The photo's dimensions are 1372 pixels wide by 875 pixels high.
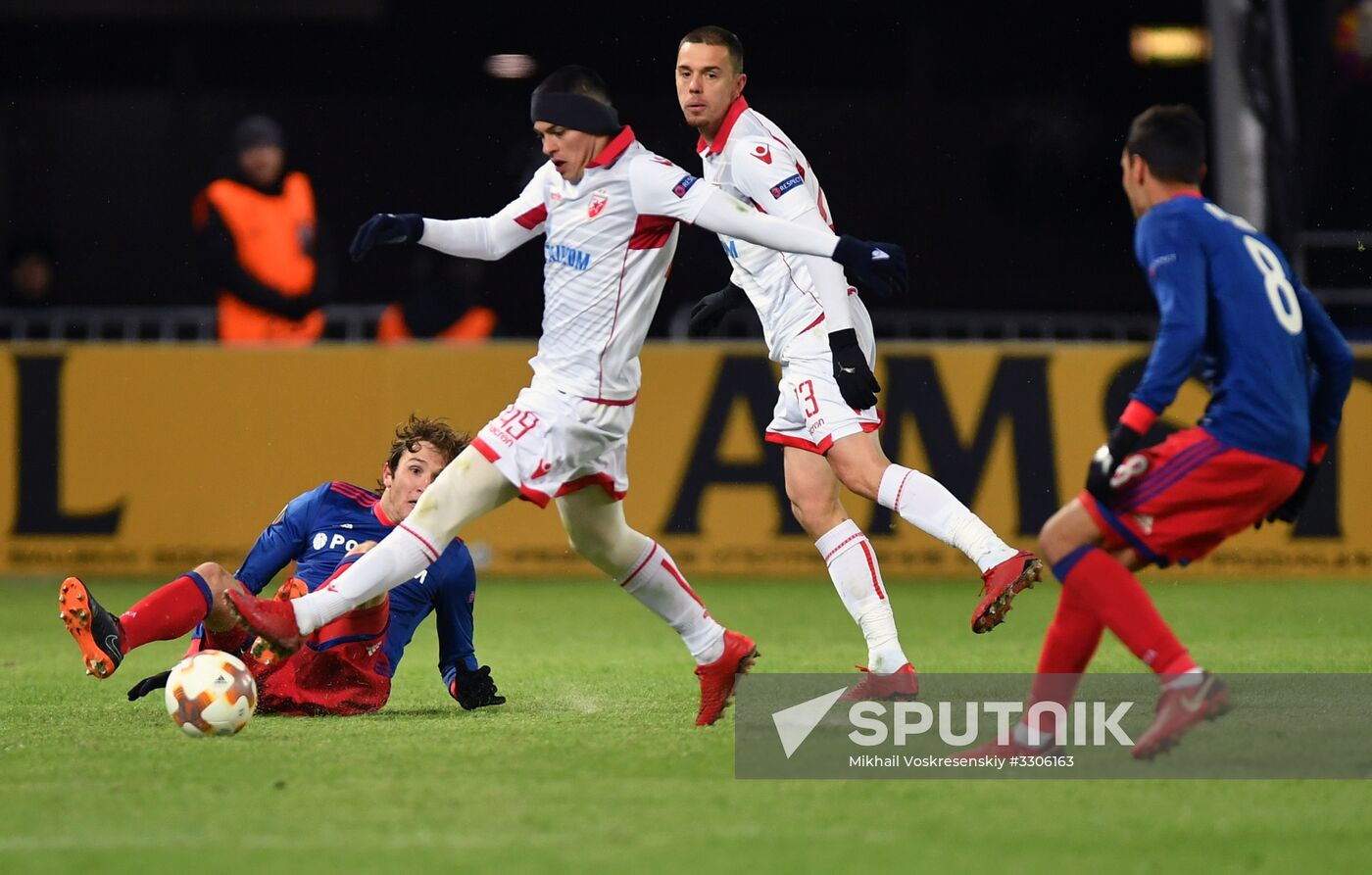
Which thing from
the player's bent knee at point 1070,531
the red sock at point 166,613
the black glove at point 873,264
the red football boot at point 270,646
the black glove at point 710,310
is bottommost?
the red sock at point 166,613

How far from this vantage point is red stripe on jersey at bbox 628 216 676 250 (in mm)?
5781

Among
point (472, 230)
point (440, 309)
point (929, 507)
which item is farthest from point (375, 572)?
point (440, 309)

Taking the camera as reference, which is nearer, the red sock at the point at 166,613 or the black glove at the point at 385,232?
the black glove at the point at 385,232

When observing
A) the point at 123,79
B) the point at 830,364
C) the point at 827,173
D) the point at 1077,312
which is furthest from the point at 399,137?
the point at 830,364

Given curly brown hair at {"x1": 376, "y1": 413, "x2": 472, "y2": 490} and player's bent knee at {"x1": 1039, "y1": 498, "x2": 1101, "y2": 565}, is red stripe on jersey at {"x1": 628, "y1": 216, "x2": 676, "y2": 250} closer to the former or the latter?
curly brown hair at {"x1": 376, "y1": 413, "x2": 472, "y2": 490}

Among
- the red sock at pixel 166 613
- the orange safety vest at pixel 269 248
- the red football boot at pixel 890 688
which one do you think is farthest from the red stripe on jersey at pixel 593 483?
the orange safety vest at pixel 269 248

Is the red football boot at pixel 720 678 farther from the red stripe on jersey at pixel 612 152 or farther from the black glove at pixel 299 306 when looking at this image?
the black glove at pixel 299 306

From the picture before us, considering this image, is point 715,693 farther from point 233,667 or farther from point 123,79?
point 123,79

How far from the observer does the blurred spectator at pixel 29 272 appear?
1343cm

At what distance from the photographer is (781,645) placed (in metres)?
8.44

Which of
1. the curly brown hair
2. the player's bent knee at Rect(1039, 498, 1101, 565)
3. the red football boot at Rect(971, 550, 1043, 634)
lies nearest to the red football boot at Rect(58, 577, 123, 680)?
the curly brown hair

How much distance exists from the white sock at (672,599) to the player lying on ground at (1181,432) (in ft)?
3.85

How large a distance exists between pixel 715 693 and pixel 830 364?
1243 mm

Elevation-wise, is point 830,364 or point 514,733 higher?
point 830,364
